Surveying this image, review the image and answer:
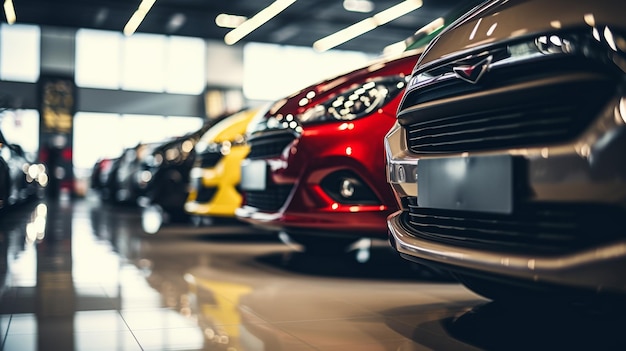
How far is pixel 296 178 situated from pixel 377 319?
1132 millimetres

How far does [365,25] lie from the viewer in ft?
67.4

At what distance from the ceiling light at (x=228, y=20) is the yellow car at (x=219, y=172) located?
14685 millimetres

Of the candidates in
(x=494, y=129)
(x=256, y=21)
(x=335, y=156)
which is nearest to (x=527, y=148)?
(x=494, y=129)

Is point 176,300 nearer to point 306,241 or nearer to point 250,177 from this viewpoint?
point 250,177

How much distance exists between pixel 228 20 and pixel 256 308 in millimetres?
18451

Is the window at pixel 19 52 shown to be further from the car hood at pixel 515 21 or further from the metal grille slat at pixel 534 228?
the metal grille slat at pixel 534 228

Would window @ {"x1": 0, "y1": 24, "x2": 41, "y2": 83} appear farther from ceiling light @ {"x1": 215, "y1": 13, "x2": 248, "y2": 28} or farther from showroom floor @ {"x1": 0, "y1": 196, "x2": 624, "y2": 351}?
showroom floor @ {"x1": 0, "y1": 196, "x2": 624, "y2": 351}

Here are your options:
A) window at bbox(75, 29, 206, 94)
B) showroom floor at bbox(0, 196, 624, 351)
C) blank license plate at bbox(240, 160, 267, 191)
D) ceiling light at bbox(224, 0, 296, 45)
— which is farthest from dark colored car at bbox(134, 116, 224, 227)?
window at bbox(75, 29, 206, 94)

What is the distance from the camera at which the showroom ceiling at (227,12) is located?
1861cm

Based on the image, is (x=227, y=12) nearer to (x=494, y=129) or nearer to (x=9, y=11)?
(x=9, y=11)

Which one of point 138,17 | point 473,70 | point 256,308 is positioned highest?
point 138,17

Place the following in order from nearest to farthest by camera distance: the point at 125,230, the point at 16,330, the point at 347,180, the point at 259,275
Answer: the point at 16,330 < the point at 347,180 < the point at 259,275 < the point at 125,230

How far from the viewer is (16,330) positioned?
246cm

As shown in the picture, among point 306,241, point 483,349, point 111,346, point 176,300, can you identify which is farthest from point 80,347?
point 306,241
